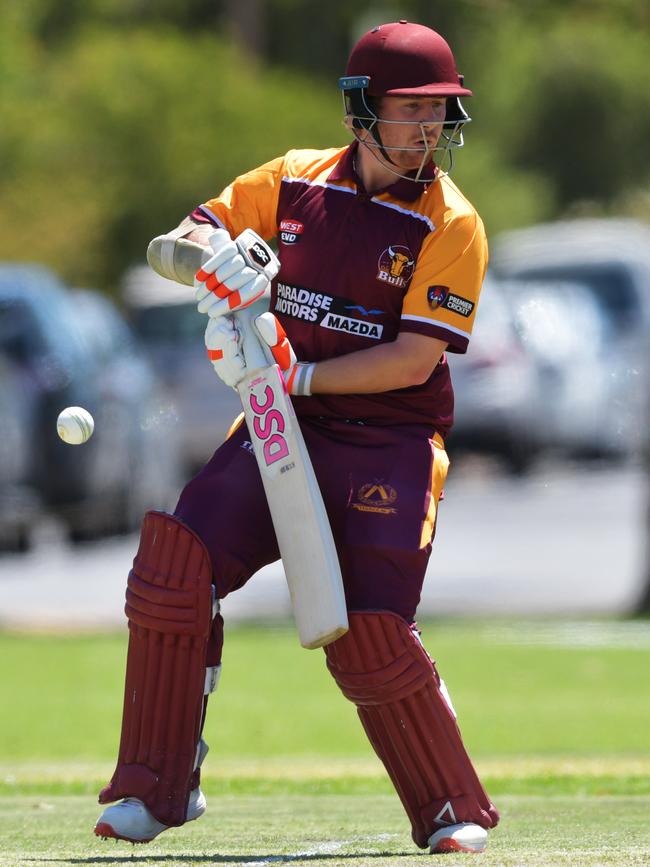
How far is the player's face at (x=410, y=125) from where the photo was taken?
5.23 m

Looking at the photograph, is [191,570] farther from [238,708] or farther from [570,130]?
[570,130]

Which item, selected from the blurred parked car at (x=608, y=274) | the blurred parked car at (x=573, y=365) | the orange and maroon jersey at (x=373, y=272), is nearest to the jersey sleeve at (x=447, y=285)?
the orange and maroon jersey at (x=373, y=272)

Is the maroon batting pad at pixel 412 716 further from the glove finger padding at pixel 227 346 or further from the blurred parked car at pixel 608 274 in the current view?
the blurred parked car at pixel 608 274

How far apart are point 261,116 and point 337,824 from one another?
1131 inches

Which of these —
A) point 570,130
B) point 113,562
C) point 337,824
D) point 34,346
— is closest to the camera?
point 337,824

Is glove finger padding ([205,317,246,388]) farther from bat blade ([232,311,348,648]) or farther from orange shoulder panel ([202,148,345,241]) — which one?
orange shoulder panel ([202,148,345,241])

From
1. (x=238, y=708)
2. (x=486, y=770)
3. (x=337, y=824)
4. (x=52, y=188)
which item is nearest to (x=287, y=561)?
(x=337, y=824)

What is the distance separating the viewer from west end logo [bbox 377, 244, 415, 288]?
5.21 meters

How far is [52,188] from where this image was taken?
30078 millimetres

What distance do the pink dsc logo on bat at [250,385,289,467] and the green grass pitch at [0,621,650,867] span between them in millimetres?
987

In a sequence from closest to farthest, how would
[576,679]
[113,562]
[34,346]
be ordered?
[576,679] → [34,346] → [113,562]

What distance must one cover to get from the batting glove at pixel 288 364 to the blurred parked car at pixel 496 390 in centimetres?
1434

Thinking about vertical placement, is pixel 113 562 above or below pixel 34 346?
below

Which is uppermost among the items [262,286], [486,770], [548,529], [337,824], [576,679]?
[262,286]
